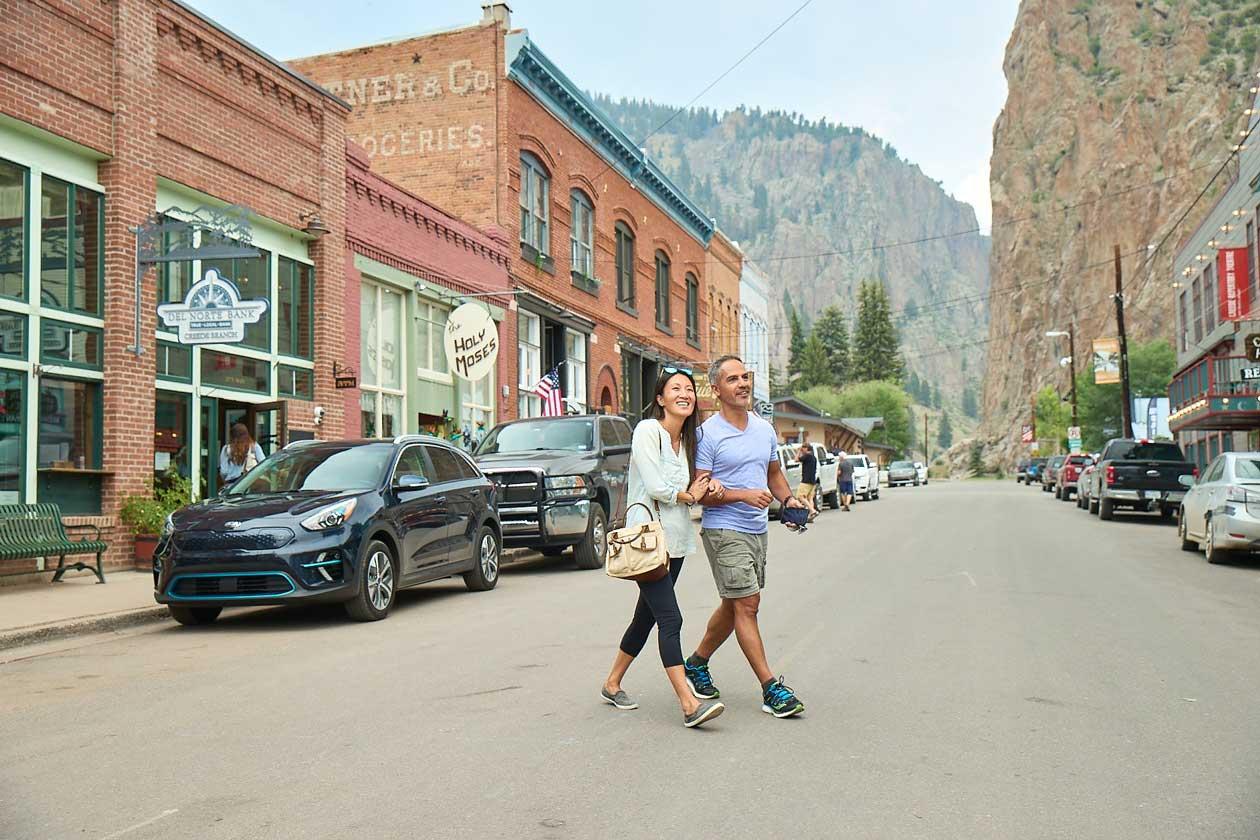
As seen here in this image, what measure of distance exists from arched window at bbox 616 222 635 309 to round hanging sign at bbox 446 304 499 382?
13.6 m

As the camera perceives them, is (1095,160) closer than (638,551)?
No

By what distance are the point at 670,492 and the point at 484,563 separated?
23.8ft

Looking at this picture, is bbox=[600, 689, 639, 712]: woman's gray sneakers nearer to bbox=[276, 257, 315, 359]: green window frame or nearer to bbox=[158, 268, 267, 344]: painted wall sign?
bbox=[158, 268, 267, 344]: painted wall sign

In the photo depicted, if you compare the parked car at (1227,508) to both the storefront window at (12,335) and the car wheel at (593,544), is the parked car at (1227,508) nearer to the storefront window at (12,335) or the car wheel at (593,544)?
the car wheel at (593,544)

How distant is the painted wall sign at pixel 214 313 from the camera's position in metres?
13.9

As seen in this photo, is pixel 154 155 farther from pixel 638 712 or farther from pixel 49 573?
pixel 638 712

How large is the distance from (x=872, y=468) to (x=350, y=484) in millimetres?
34508

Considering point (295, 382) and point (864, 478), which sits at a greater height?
point (295, 382)

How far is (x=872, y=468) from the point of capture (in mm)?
43281

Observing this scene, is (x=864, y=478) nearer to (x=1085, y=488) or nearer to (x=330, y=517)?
(x=1085, y=488)

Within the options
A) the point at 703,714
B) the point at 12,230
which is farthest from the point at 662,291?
the point at 703,714

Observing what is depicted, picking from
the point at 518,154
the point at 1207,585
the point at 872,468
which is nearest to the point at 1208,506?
the point at 1207,585

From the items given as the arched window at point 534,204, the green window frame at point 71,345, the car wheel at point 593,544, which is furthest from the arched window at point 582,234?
the green window frame at point 71,345

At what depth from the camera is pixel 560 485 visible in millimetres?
14844
